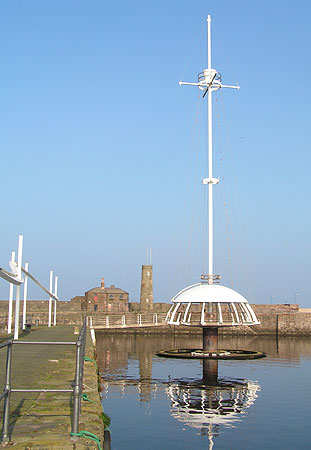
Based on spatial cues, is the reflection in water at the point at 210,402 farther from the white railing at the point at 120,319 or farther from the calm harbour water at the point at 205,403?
the white railing at the point at 120,319

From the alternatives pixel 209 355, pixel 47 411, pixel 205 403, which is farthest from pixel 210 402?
pixel 47 411

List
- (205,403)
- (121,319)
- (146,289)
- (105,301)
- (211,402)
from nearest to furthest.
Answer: (205,403) < (211,402) < (121,319) < (146,289) < (105,301)

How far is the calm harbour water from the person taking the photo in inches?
550

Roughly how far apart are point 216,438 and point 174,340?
1422 inches

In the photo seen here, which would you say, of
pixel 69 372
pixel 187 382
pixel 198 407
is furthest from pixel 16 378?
pixel 187 382

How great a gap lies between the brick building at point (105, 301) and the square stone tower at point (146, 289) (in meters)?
3.86

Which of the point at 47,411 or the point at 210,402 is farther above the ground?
the point at 47,411

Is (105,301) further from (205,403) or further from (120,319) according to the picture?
(205,403)

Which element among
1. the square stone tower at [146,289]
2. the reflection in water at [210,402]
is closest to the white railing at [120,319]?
the square stone tower at [146,289]

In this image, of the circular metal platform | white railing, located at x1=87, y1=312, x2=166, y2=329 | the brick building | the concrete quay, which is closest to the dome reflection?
the circular metal platform

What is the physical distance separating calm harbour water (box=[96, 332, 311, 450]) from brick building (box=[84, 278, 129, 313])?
2793 cm

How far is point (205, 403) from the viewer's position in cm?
1892

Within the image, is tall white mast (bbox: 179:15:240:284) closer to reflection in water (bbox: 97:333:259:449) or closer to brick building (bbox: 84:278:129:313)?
reflection in water (bbox: 97:333:259:449)

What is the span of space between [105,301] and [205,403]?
153ft
